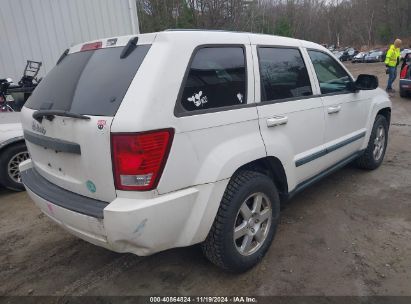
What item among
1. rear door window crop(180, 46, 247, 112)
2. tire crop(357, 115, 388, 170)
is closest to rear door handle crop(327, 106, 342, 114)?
tire crop(357, 115, 388, 170)

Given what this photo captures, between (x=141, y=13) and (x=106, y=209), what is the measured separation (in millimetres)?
20031

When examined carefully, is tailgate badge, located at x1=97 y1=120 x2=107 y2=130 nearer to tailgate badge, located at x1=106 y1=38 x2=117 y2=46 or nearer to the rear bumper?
the rear bumper

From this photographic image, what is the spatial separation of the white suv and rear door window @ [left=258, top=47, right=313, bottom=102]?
0.01 metres

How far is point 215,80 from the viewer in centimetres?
232

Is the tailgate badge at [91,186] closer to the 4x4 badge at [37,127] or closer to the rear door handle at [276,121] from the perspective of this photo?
the 4x4 badge at [37,127]

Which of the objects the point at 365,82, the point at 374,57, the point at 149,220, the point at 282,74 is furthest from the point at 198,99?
the point at 374,57

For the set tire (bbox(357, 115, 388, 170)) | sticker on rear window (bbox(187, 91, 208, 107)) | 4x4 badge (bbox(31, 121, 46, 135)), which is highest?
sticker on rear window (bbox(187, 91, 208, 107))

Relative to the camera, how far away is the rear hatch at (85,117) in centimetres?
201

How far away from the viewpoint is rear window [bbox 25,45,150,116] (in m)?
2.04

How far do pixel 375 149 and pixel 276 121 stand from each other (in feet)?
8.59

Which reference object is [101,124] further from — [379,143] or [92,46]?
[379,143]

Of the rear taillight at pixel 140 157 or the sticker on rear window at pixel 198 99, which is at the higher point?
the sticker on rear window at pixel 198 99

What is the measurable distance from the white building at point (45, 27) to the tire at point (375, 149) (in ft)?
21.8

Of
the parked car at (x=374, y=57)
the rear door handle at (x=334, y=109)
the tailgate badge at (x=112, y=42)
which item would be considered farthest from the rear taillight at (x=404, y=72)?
the parked car at (x=374, y=57)
